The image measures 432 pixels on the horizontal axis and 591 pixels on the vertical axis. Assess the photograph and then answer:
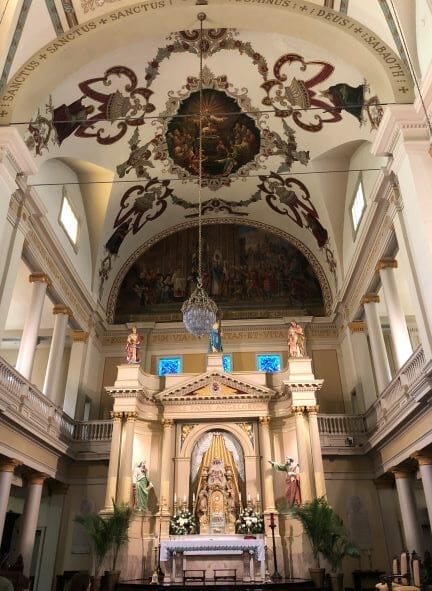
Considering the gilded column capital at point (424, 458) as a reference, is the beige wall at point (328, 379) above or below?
above

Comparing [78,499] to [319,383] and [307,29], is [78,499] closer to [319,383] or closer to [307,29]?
[319,383]

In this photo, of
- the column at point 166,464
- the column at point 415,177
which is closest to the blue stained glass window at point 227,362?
the column at point 166,464

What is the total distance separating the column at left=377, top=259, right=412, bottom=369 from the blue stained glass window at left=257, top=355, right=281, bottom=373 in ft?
19.1

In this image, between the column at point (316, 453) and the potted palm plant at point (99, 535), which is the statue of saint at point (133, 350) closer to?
the potted palm plant at point (99, 535)

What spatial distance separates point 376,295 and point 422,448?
5.69 meters

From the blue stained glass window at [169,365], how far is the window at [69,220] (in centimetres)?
541

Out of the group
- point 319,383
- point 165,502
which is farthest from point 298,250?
point 165,502

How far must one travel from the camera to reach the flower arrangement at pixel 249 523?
13.4 meters

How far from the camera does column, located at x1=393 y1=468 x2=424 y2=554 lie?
11.7 metres

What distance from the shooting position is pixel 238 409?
1532 centimetres

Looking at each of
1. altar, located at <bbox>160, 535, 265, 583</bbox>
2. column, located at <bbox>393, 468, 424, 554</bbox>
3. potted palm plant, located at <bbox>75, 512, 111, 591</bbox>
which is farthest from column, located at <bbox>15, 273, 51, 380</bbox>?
column, located at <bbox>393, 468, 424, 554</bbox>

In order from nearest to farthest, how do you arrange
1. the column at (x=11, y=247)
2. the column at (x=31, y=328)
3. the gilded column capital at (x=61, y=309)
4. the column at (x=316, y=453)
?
1. the column at (x=11, y=247)
2. the column at (x=31, y=328)
3. the column at (x=316, y=453)
4. the gilded column capital at (x=61, y=309)

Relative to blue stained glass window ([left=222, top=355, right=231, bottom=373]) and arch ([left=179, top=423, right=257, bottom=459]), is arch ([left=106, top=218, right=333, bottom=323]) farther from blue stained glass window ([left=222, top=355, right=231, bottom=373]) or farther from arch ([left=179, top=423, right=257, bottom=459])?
arch ([left=179, top=423, right=257, bottom=459])

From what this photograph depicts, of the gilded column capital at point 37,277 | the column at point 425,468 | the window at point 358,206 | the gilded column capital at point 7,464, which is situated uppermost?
the window at point 358,206
